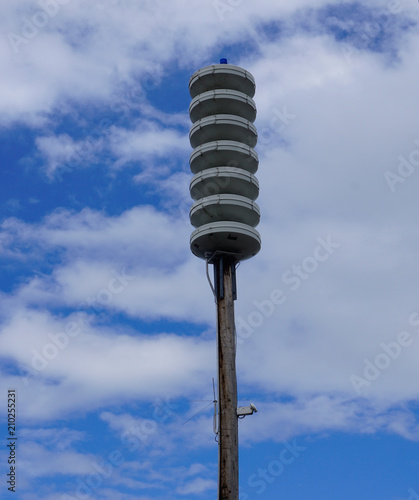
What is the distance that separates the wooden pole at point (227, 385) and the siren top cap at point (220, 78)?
22.1ft

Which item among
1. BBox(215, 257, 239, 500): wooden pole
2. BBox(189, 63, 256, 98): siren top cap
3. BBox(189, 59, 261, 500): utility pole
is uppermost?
BBox(189, 63, 256, 98): siren top cap

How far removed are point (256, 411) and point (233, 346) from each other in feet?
7.28

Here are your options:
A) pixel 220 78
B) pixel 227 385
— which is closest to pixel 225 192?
pixel 220 78

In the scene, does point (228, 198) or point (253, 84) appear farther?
point (253, 84)

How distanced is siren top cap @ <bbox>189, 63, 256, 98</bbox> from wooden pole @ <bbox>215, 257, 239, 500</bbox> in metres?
6.72

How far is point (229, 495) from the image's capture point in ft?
67.7

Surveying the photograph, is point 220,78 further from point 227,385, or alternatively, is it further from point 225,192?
point 227,385

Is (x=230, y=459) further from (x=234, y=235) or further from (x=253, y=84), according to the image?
(x=253, y=84)

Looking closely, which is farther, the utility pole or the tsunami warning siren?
the tsunami warning siren

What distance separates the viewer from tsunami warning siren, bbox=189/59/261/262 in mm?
24469

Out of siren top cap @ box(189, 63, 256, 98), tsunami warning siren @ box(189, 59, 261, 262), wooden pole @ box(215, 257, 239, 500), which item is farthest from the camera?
siren top cap @ box(189, 63, 256, 98)

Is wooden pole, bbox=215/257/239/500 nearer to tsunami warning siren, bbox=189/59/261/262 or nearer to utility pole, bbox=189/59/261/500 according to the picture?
utility pole, bbox=189/59/261/500

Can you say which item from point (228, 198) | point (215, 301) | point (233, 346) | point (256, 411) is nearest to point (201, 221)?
point (228, 198)

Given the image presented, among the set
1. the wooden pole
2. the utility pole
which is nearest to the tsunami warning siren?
the utility pole
